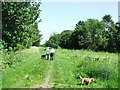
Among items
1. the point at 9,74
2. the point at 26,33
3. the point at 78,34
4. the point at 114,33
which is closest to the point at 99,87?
the point at 9,74

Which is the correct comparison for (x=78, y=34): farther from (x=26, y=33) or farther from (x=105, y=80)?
(x=105, y=80)

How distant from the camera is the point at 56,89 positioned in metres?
15.6

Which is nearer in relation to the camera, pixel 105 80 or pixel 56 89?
pixel 56 89

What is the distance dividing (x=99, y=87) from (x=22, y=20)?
16.8 m

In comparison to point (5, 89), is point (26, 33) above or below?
above

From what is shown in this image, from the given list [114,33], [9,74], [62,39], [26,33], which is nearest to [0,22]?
[26,33]

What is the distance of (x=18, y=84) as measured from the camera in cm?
1659

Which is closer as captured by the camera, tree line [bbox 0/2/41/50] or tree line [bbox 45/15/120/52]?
tree line [bbox 0/2/41/50]

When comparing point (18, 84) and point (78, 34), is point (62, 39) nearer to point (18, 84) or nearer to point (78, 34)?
point (78, 34)

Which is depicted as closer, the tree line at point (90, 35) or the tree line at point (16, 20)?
the tree line at point (16, 20)

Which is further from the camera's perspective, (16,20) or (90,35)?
(90,35)

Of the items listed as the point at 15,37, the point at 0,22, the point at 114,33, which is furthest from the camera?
the point at 114,33

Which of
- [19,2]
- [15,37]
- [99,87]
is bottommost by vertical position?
[99,87]

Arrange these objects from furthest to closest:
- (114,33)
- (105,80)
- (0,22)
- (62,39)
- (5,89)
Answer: (62,39) → (114,33) → (0,22) → (105,80) → (5,89)
